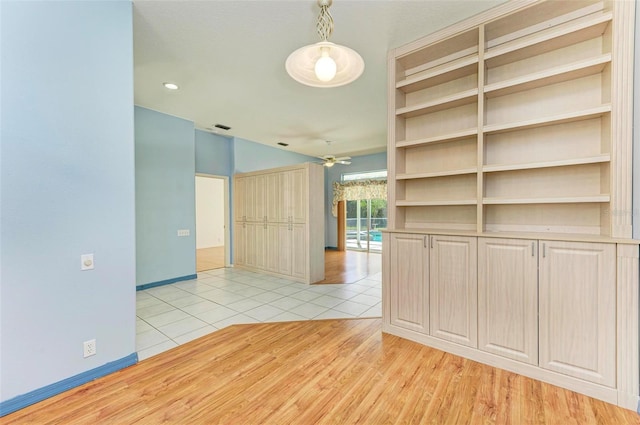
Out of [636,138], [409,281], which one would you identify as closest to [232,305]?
[409,281]

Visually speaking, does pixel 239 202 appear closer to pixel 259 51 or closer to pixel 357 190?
pixel 259 51

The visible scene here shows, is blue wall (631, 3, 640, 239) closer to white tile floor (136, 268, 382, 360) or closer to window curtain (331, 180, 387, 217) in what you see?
white tile floor (136, 268, 382, 360)

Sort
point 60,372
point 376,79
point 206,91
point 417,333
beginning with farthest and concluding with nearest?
point 206,91 < point 376,79 < point 417,333 < point 60,372

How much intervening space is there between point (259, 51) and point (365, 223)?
6.84 metres

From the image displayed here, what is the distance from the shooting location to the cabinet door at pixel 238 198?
605cm

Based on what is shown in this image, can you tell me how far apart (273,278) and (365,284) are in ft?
5.95

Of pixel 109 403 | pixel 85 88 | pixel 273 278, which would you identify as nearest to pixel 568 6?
pixel 85 88

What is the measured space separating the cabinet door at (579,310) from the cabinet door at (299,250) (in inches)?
137

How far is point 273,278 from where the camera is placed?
17.4 feet

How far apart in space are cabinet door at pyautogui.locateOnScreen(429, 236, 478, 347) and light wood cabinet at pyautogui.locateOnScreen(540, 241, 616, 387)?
1.55ft

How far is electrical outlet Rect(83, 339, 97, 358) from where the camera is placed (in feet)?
6.72

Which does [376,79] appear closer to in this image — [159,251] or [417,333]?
[417,333]

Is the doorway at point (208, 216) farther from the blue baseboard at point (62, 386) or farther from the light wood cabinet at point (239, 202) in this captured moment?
the blue baseboard at point (62, 386)

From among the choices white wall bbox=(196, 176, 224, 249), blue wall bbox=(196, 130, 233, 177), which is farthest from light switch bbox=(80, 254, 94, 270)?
white wall bbox=(196, 176, 224, 249)
